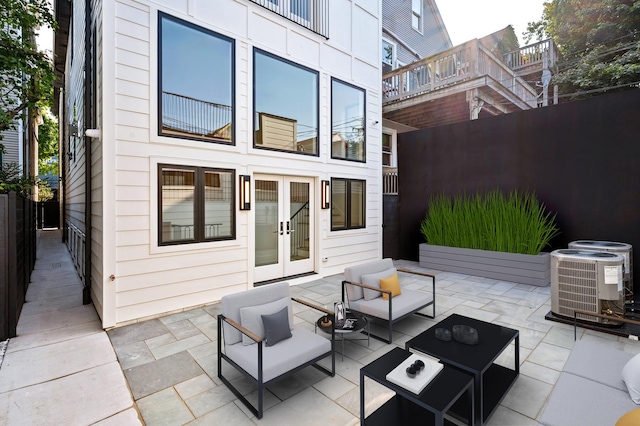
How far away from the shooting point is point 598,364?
7.09 ft

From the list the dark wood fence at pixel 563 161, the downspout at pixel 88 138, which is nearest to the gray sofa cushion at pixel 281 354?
the downspout at pixel 88 138

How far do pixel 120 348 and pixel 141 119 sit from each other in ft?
9.06

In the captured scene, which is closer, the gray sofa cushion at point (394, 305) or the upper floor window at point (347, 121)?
the gray sofa cushion at point (394, 305)

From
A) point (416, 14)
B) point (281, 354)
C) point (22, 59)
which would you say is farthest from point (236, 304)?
point (416, 14)

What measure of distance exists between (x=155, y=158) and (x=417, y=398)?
13.2ft

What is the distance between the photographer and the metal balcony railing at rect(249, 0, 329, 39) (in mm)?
5582

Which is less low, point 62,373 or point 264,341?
point 264,341

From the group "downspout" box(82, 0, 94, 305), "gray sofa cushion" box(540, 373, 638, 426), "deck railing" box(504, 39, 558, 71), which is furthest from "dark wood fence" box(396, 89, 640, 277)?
"downspout" box(82, 0, 94, 305)

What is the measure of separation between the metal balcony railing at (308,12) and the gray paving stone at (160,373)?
5.58m

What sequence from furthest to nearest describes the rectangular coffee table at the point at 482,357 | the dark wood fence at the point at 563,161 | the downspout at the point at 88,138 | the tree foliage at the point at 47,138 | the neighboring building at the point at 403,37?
the tree foliage at the point at 47,138, the neighboring building at the point at 403,37, the dark wood fence at the point at 563,161, the downspout at the point at 88,138, the rectangular coffee table at the point at 482,357

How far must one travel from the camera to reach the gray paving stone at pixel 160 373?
101 inches

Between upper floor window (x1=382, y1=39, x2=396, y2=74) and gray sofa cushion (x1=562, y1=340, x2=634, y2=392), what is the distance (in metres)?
10.4

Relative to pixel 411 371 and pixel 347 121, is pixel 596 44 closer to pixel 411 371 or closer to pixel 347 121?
pixel 347 121

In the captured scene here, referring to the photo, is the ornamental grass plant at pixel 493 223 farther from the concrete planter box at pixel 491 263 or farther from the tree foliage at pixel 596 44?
the tree foliage at pixel 596 44
